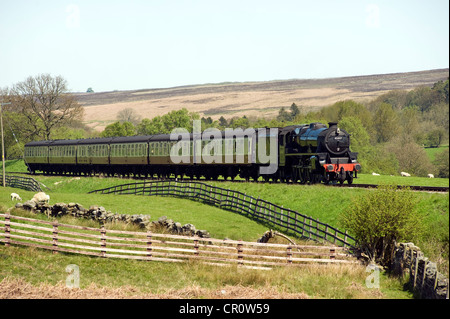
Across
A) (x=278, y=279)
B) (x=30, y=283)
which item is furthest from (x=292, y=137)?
(x=30, y=283)

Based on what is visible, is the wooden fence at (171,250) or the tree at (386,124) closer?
the wooden fence at (171,250)

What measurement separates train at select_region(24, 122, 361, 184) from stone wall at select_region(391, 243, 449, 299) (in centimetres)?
1562

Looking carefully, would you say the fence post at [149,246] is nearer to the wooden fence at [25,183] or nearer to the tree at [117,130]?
the wooden fence at [25,183]

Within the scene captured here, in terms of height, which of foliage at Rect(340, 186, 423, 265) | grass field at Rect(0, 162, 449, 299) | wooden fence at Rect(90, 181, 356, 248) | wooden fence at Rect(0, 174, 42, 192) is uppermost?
foliage at Rect(340, 186, 423, 265)

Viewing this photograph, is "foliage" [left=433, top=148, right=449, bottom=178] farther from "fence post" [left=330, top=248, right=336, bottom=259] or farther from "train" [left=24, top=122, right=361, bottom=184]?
"train" [left=24, top=122, right=361, bottom=184]

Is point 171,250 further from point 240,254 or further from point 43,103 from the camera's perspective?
point 43,103

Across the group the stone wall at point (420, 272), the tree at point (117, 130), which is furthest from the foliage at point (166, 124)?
the stone wall at point (420, 272)

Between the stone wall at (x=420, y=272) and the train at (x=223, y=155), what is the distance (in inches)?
615

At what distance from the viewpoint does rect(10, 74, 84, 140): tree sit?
8119cm

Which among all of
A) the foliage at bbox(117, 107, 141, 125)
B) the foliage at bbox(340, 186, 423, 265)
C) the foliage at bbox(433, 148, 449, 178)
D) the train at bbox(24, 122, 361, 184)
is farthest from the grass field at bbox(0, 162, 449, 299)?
the foliage at bbox(117, 107, 141, 125)

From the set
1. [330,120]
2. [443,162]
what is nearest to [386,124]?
[330,120]

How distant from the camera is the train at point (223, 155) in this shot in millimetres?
36438
